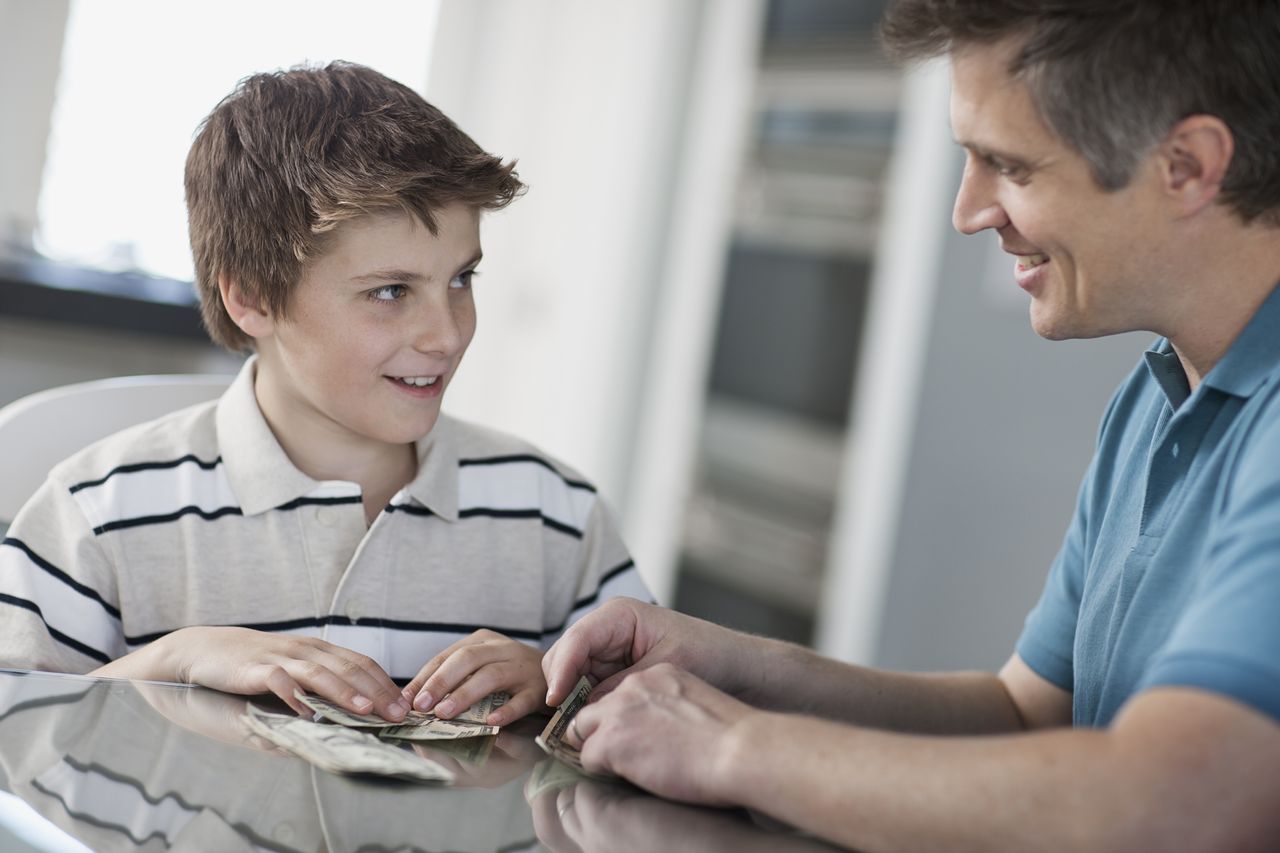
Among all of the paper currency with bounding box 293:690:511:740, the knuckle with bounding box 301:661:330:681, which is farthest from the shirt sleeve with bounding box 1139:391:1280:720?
the knuckle with bounding box 301:661:330:681

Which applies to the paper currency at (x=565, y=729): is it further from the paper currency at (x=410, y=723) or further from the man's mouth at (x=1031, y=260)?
the man's mouth at (x=1031, y=260)

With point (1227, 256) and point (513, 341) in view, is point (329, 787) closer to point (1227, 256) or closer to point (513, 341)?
point (1227, 256)

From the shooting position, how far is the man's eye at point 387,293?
125cm

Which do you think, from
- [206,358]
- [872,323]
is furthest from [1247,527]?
[206,358]

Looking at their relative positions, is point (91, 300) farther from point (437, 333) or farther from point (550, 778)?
point (550, 778)

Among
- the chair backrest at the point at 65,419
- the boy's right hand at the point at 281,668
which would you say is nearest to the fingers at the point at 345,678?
the boy's right hand at the point at 281,668

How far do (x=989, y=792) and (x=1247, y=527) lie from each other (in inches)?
9.4

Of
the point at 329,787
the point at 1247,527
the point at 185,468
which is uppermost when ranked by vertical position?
the point at 1247,527

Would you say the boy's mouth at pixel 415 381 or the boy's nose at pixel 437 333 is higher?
the boy's nose at pixel 437 333

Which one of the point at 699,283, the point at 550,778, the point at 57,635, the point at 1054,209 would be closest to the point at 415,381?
the point at 57,635

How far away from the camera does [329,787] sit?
0.83 meters

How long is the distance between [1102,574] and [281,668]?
0.70 metres

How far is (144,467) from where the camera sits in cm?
122

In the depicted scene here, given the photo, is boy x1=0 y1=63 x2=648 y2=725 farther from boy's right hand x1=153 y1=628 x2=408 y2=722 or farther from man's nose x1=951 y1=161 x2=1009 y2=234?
man's nose x1=951 y1=161 x2=1009 y2=234
